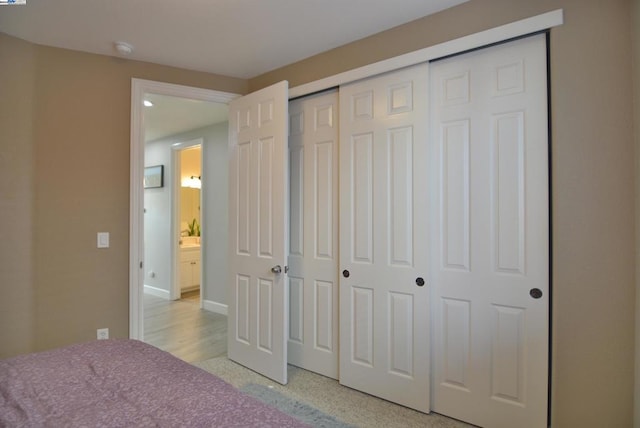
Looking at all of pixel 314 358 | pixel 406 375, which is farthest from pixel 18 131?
pixel 406 375

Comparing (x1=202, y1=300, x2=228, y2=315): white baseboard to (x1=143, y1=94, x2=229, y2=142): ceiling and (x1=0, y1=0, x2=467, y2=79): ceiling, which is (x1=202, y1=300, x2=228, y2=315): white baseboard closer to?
(x1=143, y1=94, x2=229, y2=142): ceiling

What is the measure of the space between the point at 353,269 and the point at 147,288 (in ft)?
15.2

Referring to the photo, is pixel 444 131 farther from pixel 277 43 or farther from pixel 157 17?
pixel 157 17

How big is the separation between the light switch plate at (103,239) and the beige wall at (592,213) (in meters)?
3.03

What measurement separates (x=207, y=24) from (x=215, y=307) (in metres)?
3.58

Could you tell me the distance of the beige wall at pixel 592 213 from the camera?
164 cm

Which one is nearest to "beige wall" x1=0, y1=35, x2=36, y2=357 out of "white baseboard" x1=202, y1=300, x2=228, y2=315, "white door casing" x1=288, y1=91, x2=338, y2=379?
"white door casing" x1=288, y1=91, x2=338, y2=379

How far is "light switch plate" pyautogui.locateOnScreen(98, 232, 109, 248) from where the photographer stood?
2.65 meters

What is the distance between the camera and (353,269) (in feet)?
8.23

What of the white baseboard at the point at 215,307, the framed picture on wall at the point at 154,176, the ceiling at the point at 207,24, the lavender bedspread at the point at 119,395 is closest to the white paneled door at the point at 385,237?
the ceiling at the point at 207,24

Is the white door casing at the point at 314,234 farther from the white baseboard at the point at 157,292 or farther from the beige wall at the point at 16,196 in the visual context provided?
the white baseboard at the point at 157,292

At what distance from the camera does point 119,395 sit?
1.15m

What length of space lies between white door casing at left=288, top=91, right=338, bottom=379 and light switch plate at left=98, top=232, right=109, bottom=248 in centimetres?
144

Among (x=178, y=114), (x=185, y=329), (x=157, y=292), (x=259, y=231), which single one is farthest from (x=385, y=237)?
(x=157, y=292)
